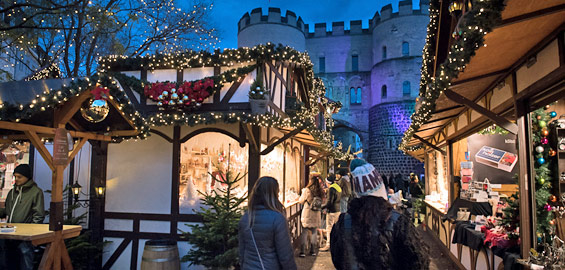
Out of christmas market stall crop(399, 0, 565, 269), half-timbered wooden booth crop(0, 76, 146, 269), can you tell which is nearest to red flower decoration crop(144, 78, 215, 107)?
half-timbered wooden booth crop(0, 76, 146, 269)

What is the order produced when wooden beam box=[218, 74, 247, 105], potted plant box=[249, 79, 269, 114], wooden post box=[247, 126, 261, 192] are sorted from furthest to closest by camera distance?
wooden beam box=[218, 74, 247, 105], potted plant box=[249, 79, 269, 114], wooden post box=[247, 126, 261, 192]

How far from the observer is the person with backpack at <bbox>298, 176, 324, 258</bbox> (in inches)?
340

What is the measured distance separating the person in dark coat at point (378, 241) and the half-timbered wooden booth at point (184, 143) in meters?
4.28

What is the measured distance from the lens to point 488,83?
17.3ft

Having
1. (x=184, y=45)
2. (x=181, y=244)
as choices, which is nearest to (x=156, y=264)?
(x=181, y=244)

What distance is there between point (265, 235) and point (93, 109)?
323 cm

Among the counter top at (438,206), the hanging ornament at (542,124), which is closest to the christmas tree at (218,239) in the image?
the hanging ornament at (542,124)

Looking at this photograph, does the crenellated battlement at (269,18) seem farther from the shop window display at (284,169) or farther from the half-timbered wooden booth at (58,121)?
the half-timbered wooden booth at (58,121)

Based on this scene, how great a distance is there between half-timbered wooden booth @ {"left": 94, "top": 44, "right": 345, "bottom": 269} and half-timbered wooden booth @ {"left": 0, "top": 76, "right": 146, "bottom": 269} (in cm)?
115

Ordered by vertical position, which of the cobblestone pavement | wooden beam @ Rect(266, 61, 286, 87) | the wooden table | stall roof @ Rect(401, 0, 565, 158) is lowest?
the cobblestone pavement

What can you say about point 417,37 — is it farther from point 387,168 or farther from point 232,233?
point 232,233

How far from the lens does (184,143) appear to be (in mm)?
7629

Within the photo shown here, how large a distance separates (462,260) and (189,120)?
5145mm

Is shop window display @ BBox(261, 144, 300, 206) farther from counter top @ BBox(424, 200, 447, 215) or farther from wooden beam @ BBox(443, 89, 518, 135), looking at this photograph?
wooden beam @ BBox(443, 89, 518, 135)
